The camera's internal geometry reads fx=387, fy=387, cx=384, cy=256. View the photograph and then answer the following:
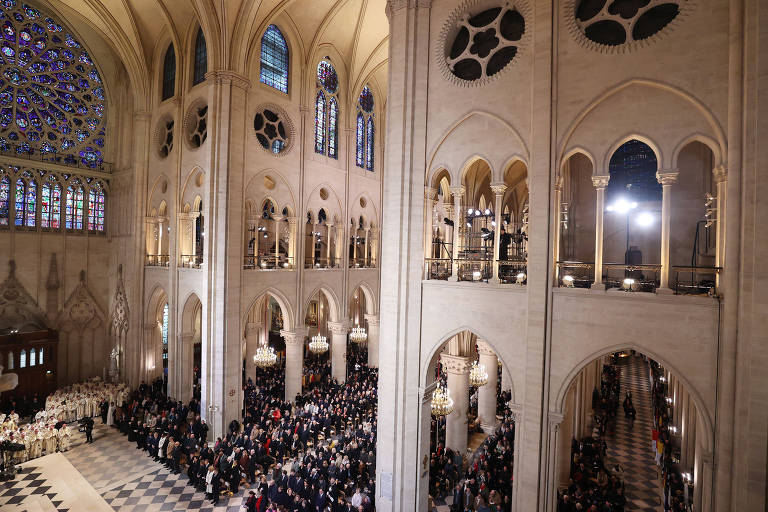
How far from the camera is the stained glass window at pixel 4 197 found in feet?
58.3

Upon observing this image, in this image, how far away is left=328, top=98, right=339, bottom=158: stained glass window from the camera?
2052cm

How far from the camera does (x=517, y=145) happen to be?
9.02m

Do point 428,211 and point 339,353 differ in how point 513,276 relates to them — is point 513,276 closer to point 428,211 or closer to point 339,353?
point 428,211

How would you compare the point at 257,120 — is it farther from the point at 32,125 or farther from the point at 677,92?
the point at 677,92

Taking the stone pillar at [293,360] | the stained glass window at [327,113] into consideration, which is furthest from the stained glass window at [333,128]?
the stone pillar at [293,360]

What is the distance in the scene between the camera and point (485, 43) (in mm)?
10086

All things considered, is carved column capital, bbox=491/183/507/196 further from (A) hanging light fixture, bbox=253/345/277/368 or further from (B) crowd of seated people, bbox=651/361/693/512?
(A) hanging light fixture, bbox=253/345/277/368

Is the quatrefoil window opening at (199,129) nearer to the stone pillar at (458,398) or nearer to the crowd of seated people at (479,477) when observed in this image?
the stone pillar at (458,398)

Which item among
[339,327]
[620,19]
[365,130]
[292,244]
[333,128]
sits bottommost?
[339,327]

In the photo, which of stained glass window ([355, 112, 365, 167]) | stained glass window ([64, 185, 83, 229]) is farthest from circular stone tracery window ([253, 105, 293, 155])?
stained glass window ([64, 185, 83, 229])

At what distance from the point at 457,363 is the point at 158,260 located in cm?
1598

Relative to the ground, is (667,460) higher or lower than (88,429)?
higher

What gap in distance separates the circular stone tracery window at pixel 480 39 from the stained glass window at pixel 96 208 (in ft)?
66.7

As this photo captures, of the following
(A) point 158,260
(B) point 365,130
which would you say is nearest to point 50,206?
(A) point 158,260
